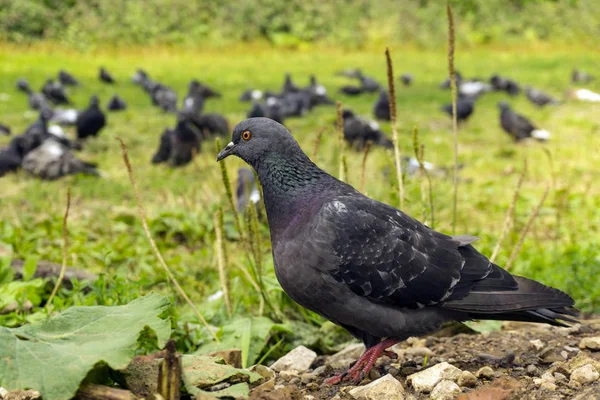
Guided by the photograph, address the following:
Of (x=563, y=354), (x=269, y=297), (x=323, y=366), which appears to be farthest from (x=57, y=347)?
(x=563, y=354)

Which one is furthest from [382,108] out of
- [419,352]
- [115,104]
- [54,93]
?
[419,352]

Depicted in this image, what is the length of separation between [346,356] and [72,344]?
1.63 meters

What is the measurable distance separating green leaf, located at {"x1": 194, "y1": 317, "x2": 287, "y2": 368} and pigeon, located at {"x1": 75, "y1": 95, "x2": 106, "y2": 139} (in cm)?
701

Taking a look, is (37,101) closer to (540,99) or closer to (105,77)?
(105,77)

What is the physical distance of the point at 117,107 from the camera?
13.0 m

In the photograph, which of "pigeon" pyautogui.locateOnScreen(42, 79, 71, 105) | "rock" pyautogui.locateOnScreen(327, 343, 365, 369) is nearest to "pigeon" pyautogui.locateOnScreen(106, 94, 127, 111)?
"pigeon" pyautogui.locateOnScreen(42, 79, 71, 105)

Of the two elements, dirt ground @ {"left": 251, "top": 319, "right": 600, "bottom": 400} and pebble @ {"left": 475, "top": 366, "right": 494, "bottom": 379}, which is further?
pebble @ {"left": 475, "top": 366, "right": 494, "bottom": 379}

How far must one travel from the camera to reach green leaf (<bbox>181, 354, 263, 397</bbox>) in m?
2.69

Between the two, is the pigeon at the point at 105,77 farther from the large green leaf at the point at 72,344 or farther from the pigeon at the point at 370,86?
the large green leaf at the point at 72,344

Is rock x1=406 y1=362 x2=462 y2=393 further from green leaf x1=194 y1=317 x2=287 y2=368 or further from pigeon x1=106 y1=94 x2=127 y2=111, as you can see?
pigeon x1=106 y1=94 x2=127 y2=111

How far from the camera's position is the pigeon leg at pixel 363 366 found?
3227 millimetres

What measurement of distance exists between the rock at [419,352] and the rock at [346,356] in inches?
9.2

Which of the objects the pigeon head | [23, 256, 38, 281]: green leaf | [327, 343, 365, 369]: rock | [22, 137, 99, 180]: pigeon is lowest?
[22, 137, 99, 180]: pigeon

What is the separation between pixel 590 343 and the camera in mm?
3408
